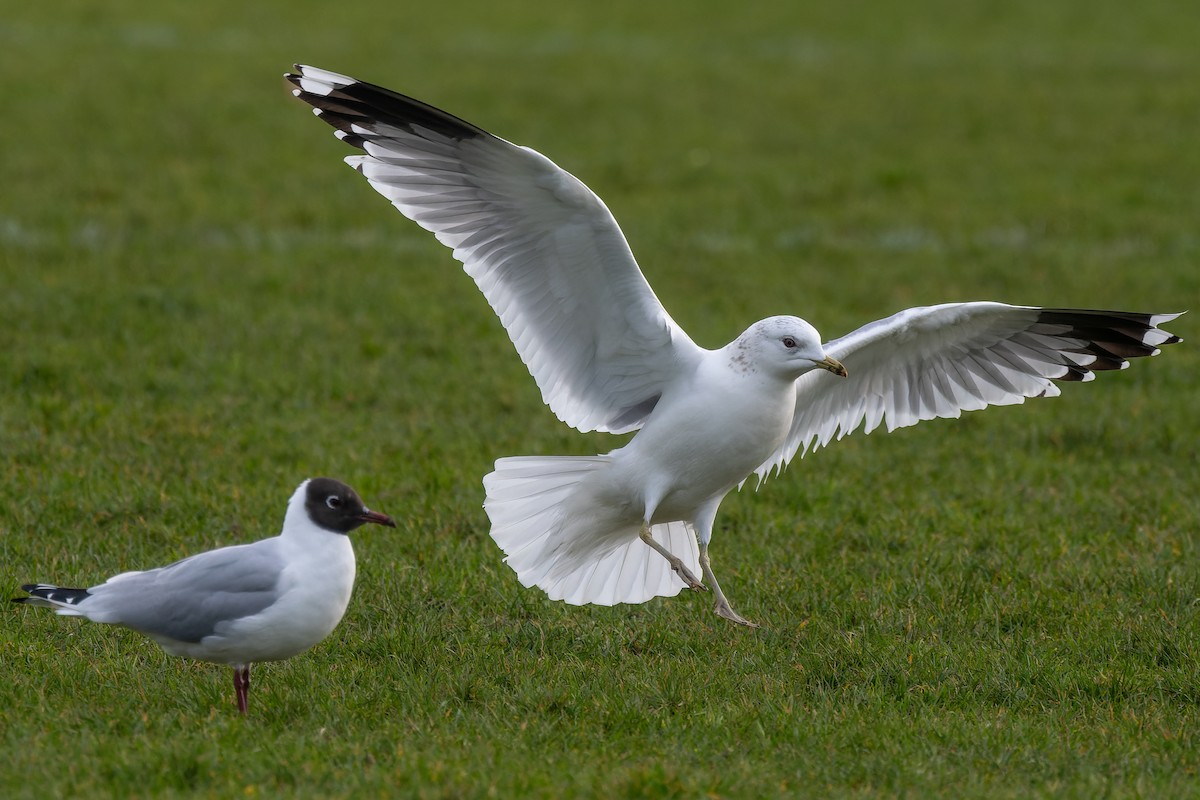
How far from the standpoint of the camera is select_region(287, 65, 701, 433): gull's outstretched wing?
5508 millimetres

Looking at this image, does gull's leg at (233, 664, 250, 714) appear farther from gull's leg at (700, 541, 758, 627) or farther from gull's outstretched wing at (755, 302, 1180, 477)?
gull's outstretched wing at (755, 302, 1180, 477)

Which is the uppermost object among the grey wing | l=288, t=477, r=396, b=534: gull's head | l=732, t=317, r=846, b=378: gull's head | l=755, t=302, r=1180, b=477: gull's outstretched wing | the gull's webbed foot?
l=755, t=302, r=1180, b=477: gull's outstretched wing

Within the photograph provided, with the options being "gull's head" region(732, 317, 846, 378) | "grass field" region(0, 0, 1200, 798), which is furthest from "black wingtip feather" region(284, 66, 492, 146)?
"grass field" region(0, 0, 1200, 798)

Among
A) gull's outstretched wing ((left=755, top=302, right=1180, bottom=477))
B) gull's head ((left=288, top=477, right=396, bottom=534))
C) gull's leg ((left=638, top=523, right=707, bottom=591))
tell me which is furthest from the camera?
gull's outstretched wing ((left=755, top=302, right=1180, bottom=477))

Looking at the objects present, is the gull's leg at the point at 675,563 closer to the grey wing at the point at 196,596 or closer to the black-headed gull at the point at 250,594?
the black-headed gull at the point at 250,594

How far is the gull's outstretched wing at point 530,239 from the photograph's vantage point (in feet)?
18.1

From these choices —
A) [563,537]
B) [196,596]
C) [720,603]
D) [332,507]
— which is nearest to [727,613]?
[720,603]

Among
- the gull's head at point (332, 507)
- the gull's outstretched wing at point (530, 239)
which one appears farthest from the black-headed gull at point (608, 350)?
the gull's head at point (332, 507)

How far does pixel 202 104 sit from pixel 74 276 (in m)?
5.24

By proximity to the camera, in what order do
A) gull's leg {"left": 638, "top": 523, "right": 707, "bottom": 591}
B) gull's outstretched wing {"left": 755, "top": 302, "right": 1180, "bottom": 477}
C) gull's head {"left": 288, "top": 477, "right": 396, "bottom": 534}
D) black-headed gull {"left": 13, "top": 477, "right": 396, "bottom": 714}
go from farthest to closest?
1. gull's outstretched wing {"left": 755, "top": 302, "right": 1180, "bottom": 477}
2. gull's leg {"left": 638, "top": 523, "right": 707, "bottom": 591}
3. gull's head {"left": 288, "top": 477, "right": 396, "bottom": 534}
4. black-headed gull {"left": 13, "top": 477, "right": 396, "bottom": 714}

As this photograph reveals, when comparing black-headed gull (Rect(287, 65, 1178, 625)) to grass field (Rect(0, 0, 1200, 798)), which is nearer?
grass field (Rect(0, 0, 1200, 798))

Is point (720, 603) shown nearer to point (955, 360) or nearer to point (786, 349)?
point (786, 349)

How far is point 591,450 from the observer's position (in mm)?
7754

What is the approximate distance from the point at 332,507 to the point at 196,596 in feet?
1.50
